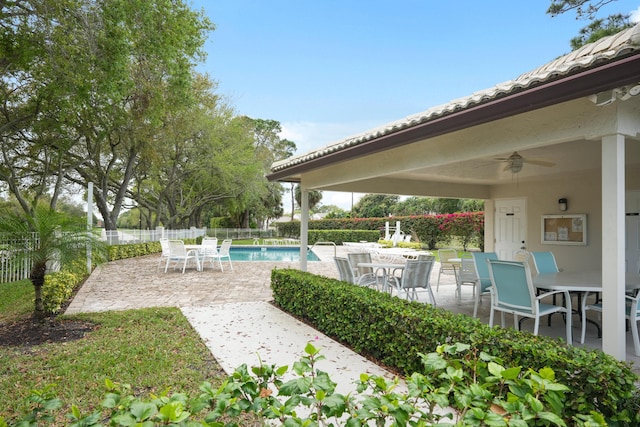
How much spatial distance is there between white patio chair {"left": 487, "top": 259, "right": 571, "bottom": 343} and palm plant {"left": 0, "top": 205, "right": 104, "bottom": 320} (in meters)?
5.65

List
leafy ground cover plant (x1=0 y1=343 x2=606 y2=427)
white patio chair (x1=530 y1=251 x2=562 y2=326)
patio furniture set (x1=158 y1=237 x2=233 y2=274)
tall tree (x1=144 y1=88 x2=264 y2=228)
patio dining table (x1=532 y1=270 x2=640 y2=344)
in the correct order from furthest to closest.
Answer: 1. tall tree (x1=144 y1=88 x2=264 y2=228)
2. patio furniture set (x1=158 y1=237 x2=233 y2=274)
3. white patio chair (x1=530 y1=251 x2=562 y2=326)
4. patio dining table (x1=532 y1=270 x2=640 y2=344)
5. leafy ground cover plant (x1=0 y1=343 x2=606 y2=427)

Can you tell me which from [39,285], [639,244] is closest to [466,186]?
[639,244]

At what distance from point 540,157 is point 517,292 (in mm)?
3142

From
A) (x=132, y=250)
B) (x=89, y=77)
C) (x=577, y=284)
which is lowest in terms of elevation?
(x=132, y=250)

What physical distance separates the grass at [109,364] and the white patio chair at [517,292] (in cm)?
335

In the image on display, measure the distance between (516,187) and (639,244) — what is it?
304 cm

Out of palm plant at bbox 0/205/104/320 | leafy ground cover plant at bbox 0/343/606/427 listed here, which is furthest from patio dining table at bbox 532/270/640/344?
palm plant at bbox 0/205/104/320

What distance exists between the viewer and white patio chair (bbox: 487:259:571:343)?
4359mm

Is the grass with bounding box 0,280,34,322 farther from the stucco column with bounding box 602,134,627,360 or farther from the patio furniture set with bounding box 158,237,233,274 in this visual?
the stucco column with bounding box 602,134,627,360

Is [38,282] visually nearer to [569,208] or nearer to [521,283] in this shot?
[521,283]

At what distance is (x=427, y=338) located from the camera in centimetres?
370

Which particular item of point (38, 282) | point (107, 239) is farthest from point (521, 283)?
point (107, 239)

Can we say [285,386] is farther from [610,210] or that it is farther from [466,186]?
[466,186]

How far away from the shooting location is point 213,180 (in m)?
24.8
